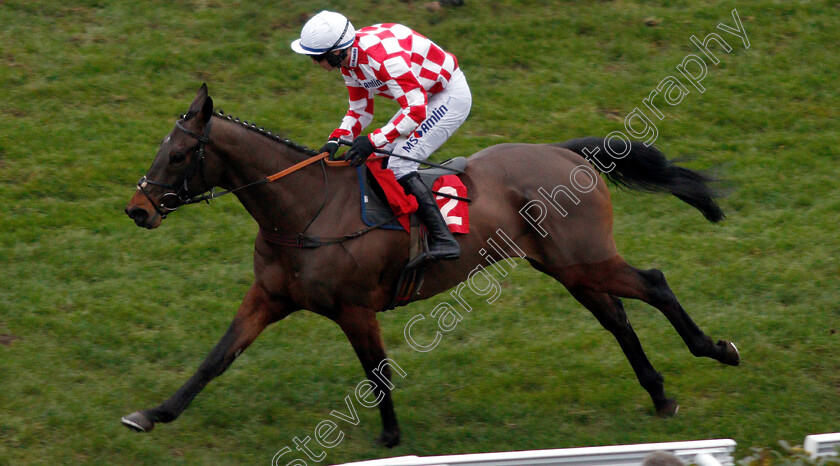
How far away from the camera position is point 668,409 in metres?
5.41

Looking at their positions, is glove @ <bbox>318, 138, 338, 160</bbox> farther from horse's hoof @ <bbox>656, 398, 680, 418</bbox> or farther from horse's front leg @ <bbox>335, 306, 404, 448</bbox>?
horse's hoof @ <bbox>656, 398, 680, 418</bbox>

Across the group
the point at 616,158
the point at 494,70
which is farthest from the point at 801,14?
the point at 616,158

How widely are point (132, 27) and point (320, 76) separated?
2.55m

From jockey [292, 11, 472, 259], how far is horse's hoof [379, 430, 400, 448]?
Answer: 1088 millimetres

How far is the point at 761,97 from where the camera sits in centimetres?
971

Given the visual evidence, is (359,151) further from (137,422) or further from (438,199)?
(137,422)

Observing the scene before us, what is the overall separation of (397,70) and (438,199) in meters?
0.82

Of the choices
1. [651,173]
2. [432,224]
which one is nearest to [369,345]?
[432,224]

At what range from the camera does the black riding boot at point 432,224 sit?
195 inches

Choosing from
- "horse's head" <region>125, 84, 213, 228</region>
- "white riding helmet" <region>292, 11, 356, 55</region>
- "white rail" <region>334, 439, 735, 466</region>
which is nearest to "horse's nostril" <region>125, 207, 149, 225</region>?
"horse's head" <region>125, 84, 213, 228</region>

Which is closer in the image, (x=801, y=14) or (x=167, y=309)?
(x=167, y=309)

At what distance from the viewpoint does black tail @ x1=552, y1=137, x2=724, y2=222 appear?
19.1ft

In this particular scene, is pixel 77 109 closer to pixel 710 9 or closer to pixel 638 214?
pixel 638 214

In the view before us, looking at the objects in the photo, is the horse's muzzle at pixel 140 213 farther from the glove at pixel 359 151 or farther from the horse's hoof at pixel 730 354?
the horse's hoof at pixel 730 354
